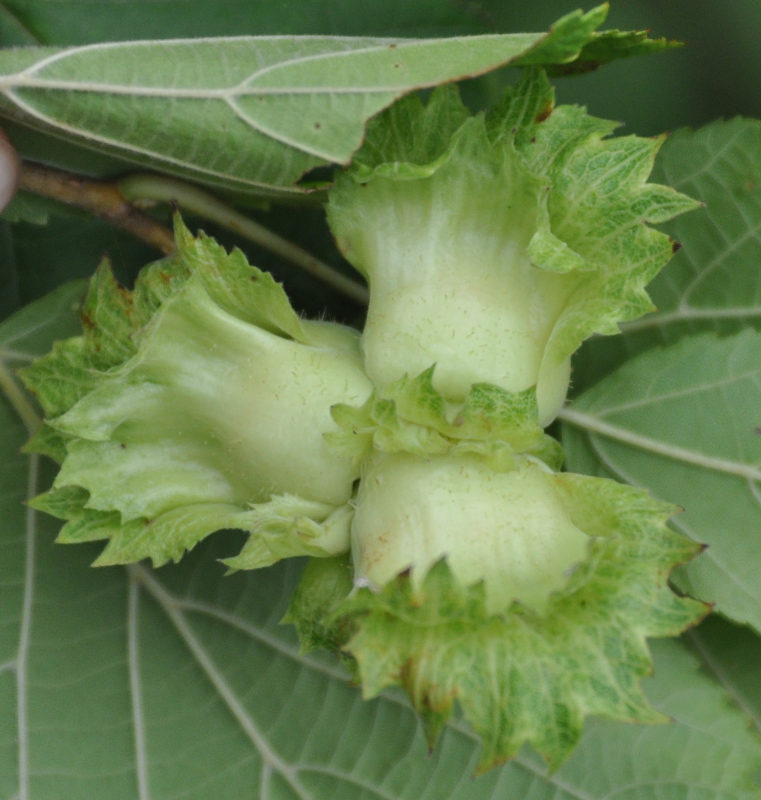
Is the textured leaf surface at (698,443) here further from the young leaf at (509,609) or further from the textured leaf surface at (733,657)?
the young leaf at (509,609)

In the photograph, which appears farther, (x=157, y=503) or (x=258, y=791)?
(x=258, y=791)

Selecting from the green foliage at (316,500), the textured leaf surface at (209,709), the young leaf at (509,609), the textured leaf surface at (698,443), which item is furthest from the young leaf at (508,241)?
the textured leaf surface at (209,709)

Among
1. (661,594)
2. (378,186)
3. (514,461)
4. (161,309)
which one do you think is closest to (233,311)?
(161,309)

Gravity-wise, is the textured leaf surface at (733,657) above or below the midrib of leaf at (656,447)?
below

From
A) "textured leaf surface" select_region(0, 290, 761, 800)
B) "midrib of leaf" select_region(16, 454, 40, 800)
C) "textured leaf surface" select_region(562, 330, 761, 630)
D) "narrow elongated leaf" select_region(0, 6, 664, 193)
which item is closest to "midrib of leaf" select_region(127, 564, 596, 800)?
"textured leaf surface" select_region(0, 290, 761, 800)

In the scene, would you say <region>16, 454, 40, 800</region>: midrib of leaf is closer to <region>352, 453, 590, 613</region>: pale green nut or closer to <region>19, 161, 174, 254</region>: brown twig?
<region>19, 161, 174, 254</region>: brown twig

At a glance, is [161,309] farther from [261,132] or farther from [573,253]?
[573,253]

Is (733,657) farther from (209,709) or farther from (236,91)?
(236,91)
